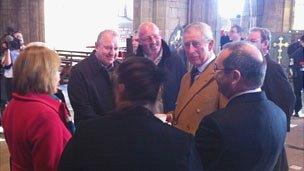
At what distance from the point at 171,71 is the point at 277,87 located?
0.85 metres

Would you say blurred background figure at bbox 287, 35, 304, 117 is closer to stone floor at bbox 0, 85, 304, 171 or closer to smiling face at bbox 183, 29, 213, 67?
stone floor at bbox 0, 85, 304, 171

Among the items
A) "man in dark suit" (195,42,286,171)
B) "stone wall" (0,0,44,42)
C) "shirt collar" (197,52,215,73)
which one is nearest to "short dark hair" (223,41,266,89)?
"man in dark suit" (195,42,286,171)

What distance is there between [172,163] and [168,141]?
2.9 inches

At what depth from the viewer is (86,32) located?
21.7 m

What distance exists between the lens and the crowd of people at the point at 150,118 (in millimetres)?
1391

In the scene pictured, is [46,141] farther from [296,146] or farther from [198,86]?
[296,146]

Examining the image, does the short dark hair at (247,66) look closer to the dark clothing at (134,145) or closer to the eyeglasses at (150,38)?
the dark clothing at (134,145)

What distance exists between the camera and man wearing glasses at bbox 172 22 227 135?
90.4 inches

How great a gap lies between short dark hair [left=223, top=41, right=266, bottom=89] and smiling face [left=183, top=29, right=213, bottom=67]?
29.3 inches

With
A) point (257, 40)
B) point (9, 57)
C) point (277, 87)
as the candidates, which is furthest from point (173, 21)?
point (277, 87)

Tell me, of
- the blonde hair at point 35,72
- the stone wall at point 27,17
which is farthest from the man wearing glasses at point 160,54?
the stone wall at point 27,17

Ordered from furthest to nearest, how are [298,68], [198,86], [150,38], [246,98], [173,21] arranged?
[173,21] → [298,68] → [150,38] → [198,86] → [246,98]

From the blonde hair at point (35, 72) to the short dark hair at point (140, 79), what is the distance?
2.19 feet

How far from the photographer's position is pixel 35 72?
2004 mm
